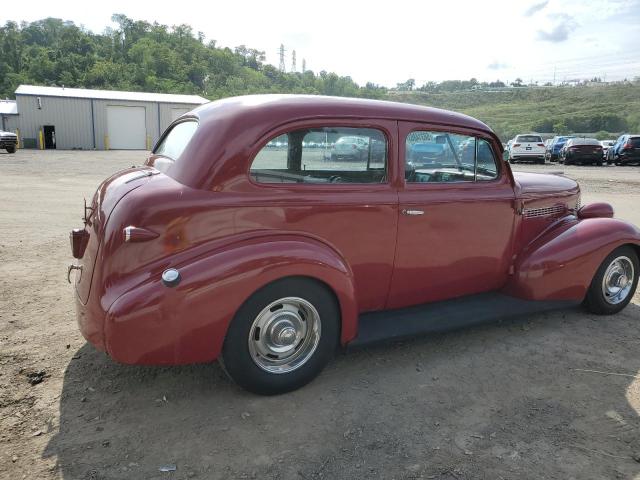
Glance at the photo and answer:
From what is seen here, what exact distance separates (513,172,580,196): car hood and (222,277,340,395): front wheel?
2086 mm

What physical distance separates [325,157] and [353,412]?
161 centimetres

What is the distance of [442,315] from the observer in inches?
141

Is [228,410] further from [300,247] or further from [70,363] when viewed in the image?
[70,363]

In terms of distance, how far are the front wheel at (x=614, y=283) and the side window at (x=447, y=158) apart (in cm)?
135

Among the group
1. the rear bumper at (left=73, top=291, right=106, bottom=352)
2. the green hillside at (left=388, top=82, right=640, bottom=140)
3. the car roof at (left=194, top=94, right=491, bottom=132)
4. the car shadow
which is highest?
the green hillside at (left=388, top=82, right=640, bottom=140)

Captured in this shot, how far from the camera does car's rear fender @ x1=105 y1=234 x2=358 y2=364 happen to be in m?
2.53

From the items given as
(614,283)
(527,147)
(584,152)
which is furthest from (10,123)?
(614,283)

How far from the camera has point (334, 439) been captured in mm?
2566

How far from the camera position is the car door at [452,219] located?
3408mm

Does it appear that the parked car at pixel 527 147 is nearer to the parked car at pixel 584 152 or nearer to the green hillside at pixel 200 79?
the parked car at pixel 584 152

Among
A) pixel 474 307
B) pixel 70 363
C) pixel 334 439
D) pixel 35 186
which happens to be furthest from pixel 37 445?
pixel 35 186

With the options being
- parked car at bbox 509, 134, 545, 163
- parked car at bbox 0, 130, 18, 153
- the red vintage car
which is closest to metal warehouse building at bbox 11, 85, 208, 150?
parked car at bbox 0, 130, 18, 153

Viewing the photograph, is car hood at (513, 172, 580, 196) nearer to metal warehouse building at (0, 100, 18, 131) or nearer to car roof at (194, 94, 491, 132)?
car roof at (194, 94, 491, 132)

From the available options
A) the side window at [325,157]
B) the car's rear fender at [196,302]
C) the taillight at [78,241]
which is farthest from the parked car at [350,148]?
the taillight at [78,241]
